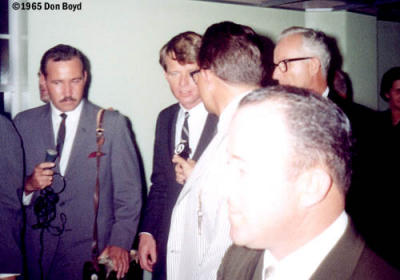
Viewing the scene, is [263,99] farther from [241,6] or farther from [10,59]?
[241,6]

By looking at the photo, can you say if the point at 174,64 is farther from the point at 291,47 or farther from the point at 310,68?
the point at 310,68

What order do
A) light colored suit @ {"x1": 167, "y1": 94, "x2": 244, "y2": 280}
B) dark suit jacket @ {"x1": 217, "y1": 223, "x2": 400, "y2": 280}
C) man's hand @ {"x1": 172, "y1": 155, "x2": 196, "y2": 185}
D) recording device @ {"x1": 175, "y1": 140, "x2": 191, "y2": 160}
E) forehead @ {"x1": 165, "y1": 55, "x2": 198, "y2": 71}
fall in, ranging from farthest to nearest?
forehead @ {"x1": 165, "y1": 55, "x2": 198, "y2": 71} < recording device @ {"x1": 175, "y1": 140, "x2": 191, "y2": 160} < man's hand @ {"x1": 172, "y1": 155, "x2": 196, "y2": 185} < light colored suit @ {"x1": 167, "y1": 94, "x2": 244, "y2": 280} < dark suit jacket @ {"x1": 217, "y1": 223, "x2": 400, "y2": 280}

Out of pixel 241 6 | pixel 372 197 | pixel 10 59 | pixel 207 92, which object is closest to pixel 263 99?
pixel 207 92

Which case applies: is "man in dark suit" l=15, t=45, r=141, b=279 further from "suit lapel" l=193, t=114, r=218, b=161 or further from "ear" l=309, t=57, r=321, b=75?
"ear" l=309, t=57, r=321, b=75

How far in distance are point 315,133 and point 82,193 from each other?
172cm

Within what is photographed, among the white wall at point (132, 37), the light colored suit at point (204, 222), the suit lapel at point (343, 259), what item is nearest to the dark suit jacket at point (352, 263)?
the suit lapel at point (343, 259)

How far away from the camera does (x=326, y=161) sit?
0.87 m

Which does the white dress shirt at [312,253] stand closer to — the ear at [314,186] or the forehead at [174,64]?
the ear at [314,186]

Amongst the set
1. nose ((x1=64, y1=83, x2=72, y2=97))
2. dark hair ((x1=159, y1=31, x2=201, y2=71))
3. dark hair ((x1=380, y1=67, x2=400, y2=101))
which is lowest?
nose ((x1=64, y1=83, x2=72, y2=97))

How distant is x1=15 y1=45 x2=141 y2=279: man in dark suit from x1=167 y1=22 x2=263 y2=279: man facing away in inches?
28.4

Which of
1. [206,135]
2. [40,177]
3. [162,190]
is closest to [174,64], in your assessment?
[206,135]

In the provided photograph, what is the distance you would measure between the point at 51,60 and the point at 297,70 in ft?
4.80

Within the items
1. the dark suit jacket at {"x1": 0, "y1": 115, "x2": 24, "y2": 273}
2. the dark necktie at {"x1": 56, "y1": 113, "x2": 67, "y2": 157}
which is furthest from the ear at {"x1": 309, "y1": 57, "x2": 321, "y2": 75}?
the dark suit jacket at {"x1": 0, "y1": 115, "x2": 24, "y2": 273}

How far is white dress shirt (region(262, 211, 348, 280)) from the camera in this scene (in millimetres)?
856
